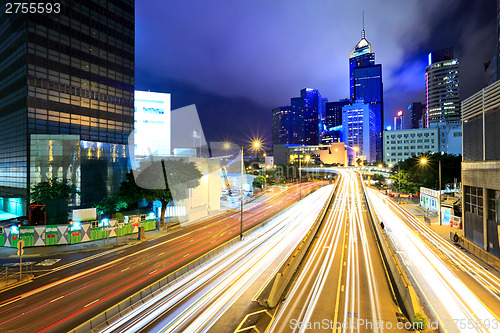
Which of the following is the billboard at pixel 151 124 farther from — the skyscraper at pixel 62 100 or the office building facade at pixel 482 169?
the office building facade at pixel 482 169

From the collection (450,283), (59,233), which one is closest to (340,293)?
(450,283)

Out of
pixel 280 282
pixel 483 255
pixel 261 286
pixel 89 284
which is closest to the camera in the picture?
pixel 280 282

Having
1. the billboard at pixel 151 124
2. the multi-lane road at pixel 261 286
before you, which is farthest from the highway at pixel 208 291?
the billboard at pixel 151 124

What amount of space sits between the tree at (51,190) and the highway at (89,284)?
69.7ft

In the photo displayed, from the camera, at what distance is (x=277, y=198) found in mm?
69188

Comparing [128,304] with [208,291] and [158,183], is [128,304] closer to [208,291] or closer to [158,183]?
[208,291]

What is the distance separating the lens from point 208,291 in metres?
16.4

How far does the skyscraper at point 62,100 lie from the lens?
4397 cm

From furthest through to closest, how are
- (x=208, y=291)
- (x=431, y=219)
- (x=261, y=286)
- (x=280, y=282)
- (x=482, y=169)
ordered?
(x=431, y=219), (x=482, y=169), (x=261, y=286), (x=208, y=291), (x=280, y=282)

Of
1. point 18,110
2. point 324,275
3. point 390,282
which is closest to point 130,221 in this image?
point 324,275

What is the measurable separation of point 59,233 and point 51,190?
15.9 m

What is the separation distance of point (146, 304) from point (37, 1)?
61168 millimetres

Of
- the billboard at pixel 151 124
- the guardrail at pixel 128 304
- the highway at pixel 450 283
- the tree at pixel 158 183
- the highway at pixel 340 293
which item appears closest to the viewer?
the guardrail at pixel 128 304

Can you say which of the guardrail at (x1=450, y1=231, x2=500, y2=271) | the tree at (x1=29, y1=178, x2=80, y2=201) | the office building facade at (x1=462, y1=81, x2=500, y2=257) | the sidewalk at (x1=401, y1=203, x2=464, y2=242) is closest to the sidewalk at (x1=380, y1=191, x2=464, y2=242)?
the sidewalk at (x1=401, y1=203, x2=464, y2=242)
